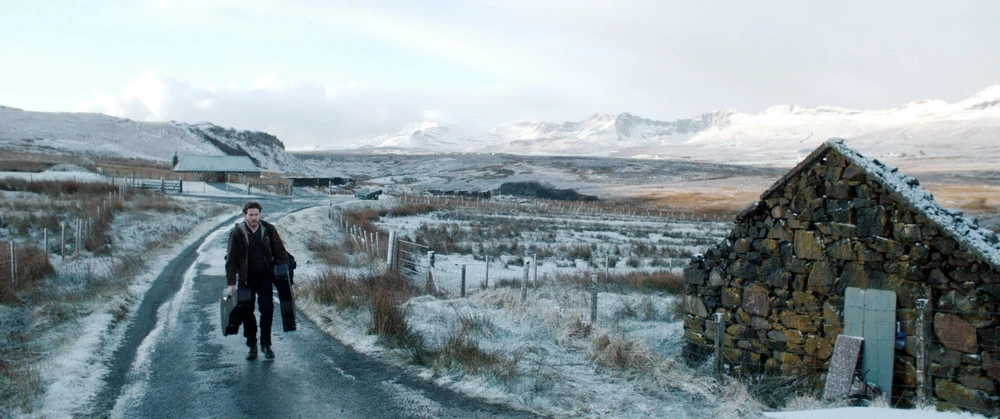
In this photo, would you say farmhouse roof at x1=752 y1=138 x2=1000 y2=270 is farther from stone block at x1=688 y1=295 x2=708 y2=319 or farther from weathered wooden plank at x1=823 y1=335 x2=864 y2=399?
stone block at x1=688 y1=295 x2=708 y2=319

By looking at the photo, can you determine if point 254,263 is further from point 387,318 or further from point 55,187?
point 55,187

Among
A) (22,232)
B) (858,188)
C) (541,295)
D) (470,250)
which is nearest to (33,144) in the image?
(22,232)

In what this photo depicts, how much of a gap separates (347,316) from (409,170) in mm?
152553

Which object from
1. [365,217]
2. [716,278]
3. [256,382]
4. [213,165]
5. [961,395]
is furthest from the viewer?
[213,165]

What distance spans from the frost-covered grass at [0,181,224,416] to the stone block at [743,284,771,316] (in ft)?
26.1

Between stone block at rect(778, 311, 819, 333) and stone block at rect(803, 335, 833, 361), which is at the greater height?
stone block at rect(778, 311, 819, 333)

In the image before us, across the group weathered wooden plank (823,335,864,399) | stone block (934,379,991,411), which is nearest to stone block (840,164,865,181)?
weathered wooden plank (823,335,864,399)

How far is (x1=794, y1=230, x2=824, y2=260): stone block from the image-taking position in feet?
27.5

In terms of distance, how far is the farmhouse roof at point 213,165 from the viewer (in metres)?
62.2

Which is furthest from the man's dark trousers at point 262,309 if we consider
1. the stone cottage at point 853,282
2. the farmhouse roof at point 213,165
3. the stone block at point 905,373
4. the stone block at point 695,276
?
the farmhouse roof at point 213,165

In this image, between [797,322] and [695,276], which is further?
[695,276]

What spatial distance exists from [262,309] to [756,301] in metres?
6.22

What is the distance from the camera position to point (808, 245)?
27.9ft

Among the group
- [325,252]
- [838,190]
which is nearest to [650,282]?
[838,190]
